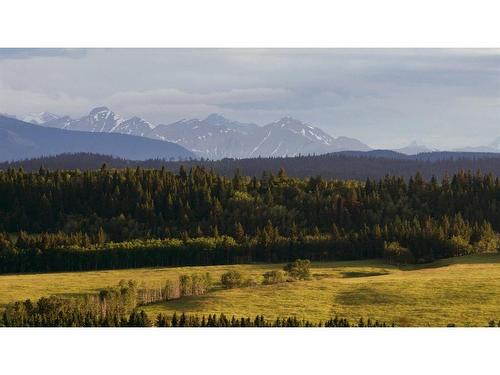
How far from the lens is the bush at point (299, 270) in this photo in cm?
6596

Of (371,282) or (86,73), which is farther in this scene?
(86,73)

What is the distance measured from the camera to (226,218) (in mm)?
105688

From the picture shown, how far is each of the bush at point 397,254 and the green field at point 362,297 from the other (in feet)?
31.8

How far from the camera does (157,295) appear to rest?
57.3m

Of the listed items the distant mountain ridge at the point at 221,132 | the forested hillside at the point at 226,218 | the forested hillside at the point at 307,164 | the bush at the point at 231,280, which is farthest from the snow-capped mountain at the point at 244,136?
the forested hillside at the point at 307,164

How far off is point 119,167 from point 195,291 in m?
87.7

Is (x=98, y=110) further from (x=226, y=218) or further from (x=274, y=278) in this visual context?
(x=226, y=218)

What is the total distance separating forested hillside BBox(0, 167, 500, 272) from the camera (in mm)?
87625

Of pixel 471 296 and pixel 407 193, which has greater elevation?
pixel 407 193

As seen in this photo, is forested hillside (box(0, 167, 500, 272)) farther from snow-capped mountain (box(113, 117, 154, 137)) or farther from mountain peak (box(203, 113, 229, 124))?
mountain peak (box(203, 113, 229, 124))

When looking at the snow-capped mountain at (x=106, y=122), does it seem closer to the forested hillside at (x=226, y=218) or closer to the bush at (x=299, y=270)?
the forested hillside at (x=226, y=218)

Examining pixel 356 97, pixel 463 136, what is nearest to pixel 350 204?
pixel 463 136

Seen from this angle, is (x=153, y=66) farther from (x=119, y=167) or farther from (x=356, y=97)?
(x=119, y=167)

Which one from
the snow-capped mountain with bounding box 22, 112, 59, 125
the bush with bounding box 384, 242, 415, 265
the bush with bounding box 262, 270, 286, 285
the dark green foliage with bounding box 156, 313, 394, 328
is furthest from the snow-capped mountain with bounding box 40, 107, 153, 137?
the bush with bounding box 384, 242, 415, 265
